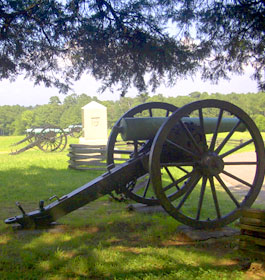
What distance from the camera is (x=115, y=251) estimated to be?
3947 mm

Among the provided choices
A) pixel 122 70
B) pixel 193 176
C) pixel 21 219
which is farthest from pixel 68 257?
pixel 122 70

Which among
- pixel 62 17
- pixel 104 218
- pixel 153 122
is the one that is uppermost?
pixel 62 17

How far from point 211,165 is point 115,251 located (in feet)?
5.81

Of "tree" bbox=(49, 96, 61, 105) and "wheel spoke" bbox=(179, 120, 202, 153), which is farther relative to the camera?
"tree" bbox=(49, 96, 61, 105)

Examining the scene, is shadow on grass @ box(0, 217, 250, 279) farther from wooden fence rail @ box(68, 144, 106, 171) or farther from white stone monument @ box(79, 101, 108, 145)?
white stone monument @ box(79, 101, 108, 145)

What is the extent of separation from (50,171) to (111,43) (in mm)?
6497

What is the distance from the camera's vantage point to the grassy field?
338 centimetres

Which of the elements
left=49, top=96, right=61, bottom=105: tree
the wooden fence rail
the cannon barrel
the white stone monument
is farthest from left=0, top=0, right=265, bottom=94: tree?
left=49, top=96, right=61, bottom=105: tree

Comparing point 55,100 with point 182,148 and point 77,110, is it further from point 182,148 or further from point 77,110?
point 182,148

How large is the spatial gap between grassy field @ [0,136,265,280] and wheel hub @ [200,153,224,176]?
886 mm

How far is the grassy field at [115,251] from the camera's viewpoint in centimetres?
338

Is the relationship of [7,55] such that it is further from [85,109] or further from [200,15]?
[85,109]

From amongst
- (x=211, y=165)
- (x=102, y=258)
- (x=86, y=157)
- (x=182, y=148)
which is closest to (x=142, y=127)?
(x=182, y=148)

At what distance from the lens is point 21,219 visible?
15.2 ft
